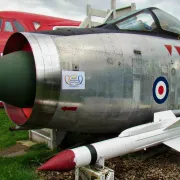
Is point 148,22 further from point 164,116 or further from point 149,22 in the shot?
point 164,116

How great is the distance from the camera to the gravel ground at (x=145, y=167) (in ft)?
13.5

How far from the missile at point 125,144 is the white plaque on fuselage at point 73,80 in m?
0.72

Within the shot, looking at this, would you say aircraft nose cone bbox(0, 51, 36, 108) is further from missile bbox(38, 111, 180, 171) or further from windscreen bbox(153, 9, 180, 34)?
windscreen bbox(153, 9, 180, 34)

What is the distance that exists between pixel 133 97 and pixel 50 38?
142cm

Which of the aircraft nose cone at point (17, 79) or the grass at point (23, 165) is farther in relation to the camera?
the grass at point (23, 165)

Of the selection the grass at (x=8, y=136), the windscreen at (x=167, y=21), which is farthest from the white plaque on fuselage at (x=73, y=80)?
the grass at (x=8, y=136)

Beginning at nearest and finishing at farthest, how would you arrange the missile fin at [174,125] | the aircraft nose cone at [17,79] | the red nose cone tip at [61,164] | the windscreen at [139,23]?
the red nose cone tip at [61,164] → the aircraft nose cone at [17,79] → the missile fin at [174,125] → the windscreen at [139,23]

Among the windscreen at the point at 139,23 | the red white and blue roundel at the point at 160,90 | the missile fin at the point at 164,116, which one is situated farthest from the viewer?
the windscreen at the point at 139,23

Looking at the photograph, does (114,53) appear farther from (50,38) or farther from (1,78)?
(1,78)

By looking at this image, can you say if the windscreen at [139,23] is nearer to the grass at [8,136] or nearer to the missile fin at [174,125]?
the missile fin at [174,125]

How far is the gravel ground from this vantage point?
4117mm

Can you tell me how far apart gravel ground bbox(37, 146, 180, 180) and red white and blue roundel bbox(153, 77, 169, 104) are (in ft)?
3.66

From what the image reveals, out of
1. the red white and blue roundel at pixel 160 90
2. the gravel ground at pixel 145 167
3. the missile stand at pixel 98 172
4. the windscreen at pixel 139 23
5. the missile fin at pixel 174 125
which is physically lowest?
the gravel ground at pixel 145 167

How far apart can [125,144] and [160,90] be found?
4.21ft
